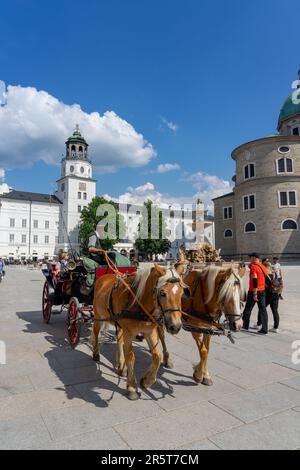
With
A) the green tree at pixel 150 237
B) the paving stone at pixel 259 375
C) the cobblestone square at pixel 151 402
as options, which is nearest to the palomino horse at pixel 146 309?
the cobblestone square at pixel 151 402

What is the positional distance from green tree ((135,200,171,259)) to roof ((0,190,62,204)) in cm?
2814

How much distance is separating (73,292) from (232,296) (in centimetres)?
432

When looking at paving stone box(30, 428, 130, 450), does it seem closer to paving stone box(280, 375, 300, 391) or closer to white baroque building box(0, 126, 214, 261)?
paving stone box(280, 375, 300, 391)

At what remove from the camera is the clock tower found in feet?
249

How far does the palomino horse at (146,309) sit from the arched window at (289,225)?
4165 centimetres

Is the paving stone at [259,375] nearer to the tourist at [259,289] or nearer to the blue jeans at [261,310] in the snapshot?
the blue jeans at [261,310]

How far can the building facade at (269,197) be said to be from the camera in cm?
4131

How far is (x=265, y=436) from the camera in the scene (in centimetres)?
291

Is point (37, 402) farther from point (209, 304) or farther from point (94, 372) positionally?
point (209, 304)

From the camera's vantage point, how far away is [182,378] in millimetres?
4441

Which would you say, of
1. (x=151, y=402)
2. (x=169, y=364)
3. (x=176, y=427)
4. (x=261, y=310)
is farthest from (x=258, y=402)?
(x=261, y=310)

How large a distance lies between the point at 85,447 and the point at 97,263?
407 centimetres

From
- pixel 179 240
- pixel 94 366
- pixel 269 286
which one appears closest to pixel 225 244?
pixel 179 240

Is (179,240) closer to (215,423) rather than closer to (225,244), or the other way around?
(225,244)
